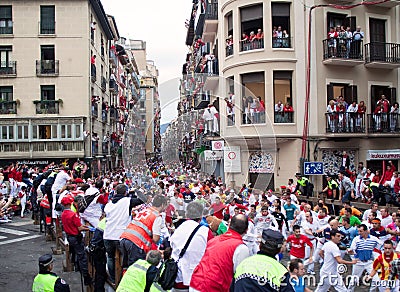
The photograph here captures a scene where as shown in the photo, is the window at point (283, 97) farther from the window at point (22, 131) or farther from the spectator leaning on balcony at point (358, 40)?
the window at point (22, 131)

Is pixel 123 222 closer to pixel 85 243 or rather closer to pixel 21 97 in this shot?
pixel 85 243

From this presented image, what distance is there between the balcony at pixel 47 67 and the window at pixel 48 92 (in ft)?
3.10

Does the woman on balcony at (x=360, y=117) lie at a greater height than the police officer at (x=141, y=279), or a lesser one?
greater

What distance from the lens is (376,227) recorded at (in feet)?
35.7

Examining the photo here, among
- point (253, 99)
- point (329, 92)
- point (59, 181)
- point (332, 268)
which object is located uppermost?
point (329, 92)

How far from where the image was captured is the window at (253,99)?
1593cm

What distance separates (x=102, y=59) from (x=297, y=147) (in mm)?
27183

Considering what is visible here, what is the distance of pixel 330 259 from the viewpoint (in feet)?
30.6

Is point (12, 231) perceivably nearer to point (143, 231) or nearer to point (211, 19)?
point (143, 231)

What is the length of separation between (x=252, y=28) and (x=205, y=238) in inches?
698

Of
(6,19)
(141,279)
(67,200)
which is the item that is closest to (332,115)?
(67,200)

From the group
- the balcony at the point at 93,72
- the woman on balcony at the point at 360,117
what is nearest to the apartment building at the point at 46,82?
the balcony at the point at 93,72

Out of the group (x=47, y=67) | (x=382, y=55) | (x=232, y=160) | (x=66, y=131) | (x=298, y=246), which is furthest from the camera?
(x=47, y=67)

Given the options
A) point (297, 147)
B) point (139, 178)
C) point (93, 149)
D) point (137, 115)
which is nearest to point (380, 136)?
point (297, 147)
